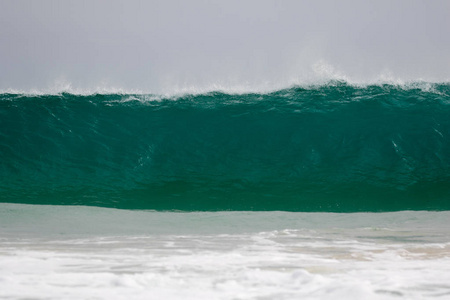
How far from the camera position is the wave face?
694 centimetres

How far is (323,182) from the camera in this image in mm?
7254

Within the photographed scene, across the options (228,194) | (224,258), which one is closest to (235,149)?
(228,194)

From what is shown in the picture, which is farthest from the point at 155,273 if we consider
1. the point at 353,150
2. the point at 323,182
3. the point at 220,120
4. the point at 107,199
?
the point at 220,120

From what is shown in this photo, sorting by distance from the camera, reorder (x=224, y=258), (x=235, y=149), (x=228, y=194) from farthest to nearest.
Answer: (x=235, y=149), (x=228, y=194), (x=224, y=258)

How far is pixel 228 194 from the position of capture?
696 centimetres

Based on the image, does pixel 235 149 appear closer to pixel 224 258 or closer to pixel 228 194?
pixel 228 194

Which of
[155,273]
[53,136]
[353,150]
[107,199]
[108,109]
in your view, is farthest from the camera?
[108,109]

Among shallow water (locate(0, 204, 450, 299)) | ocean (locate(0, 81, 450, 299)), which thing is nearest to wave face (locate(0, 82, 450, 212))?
ocean (locate(0, 81, 450, 299))

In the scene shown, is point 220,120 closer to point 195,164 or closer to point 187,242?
point 195,164

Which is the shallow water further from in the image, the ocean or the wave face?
the wave face

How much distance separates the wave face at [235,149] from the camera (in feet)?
22.8

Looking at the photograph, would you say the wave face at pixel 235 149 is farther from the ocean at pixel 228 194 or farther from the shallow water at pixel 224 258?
the shallow water at pixel 224 258

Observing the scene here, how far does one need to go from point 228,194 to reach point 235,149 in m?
1.40

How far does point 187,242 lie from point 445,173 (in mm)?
5690
